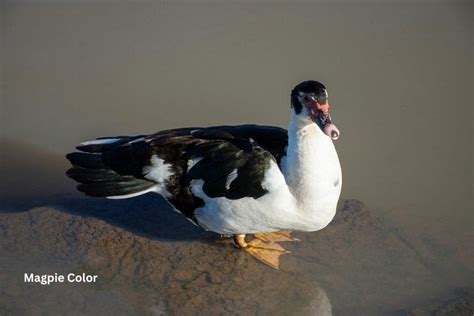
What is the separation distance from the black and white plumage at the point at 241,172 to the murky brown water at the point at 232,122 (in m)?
0.35

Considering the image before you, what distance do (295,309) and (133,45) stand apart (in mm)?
3901

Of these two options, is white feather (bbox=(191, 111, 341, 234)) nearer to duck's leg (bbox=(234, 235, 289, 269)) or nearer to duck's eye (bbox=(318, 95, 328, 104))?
duck's eye (bbox=(318, 95, 328, 104))

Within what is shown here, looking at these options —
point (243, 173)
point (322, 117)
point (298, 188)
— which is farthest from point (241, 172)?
point (322, 117)

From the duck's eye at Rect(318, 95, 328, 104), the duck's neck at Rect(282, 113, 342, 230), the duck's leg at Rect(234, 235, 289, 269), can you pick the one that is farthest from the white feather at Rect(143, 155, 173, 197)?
the duck's eye at Rect(318, 95, 328, 104)

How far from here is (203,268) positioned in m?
4.20

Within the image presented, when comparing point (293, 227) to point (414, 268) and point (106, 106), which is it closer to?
point (414, 268)

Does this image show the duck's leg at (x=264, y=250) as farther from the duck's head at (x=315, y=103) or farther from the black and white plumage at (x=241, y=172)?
the duck's head at (x=315, y=103)

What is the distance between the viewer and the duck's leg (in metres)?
4.29

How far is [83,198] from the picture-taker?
4953 millimetres

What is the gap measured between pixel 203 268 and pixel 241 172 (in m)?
0.70

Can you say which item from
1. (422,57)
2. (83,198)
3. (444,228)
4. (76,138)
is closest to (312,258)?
(444,228)

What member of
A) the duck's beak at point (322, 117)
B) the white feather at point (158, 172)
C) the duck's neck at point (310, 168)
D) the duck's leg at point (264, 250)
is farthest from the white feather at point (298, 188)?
the white feather at point (158, 172)

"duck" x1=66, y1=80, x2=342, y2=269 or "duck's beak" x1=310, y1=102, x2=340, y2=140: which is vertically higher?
"duck's beak" x1=310, y1=102, x2=340, y2=140

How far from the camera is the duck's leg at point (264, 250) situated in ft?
14.1
